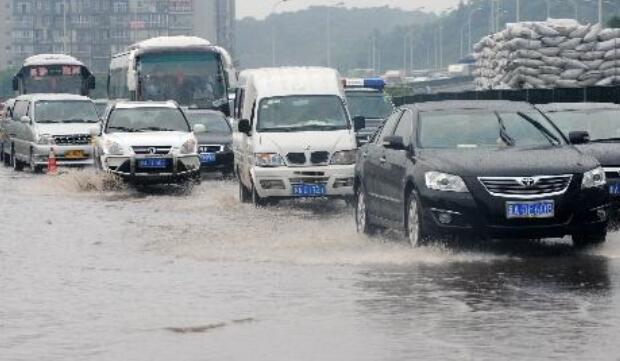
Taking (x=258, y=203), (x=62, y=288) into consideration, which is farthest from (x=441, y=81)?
(x=62, y=288)

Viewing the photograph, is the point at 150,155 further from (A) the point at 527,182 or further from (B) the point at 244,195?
(A) the point at 527,182

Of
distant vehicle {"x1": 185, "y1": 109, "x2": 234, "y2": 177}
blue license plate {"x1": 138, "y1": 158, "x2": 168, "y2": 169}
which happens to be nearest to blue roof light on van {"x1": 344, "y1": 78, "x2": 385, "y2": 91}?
distant vehicle {"x1": 185, "y1": 109, "x2": 234, "y2": 177}

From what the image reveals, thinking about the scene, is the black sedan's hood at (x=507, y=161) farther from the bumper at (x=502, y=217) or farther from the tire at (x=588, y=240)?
the tire at (x=588, y=240)

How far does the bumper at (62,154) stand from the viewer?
38.8m

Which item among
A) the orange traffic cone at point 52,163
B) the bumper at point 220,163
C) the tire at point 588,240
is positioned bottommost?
the orange traffic cone at point 52,163

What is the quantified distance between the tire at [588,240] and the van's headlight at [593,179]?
51 centimetres

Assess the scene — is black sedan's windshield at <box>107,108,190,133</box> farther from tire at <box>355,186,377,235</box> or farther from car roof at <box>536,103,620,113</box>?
tire at <box>355,186,377,235</box>

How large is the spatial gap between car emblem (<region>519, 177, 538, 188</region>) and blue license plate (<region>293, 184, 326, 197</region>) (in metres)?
8.99

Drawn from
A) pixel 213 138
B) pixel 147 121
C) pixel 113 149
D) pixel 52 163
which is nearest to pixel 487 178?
pixel 113 149

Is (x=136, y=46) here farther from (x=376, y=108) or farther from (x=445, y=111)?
(x=445, y=111)

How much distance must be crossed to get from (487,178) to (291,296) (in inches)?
133

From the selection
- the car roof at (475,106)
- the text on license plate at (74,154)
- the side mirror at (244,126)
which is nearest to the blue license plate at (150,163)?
the side mirror at (244,126)

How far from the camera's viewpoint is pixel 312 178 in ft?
81.0

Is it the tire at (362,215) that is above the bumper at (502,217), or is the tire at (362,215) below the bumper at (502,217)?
below
